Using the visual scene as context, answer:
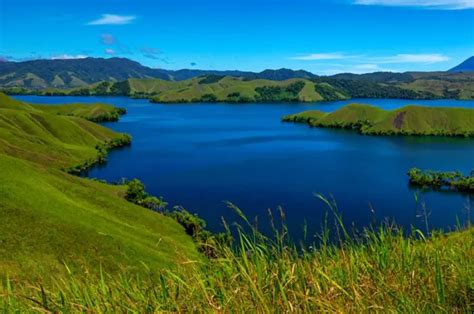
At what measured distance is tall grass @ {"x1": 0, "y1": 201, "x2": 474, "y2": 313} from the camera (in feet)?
16.7

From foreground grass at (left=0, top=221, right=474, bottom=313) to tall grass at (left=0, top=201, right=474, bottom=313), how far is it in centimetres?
1

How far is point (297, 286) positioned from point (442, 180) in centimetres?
12555

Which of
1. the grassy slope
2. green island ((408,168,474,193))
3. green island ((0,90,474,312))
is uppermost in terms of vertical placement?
green island ((0,90,474,312))

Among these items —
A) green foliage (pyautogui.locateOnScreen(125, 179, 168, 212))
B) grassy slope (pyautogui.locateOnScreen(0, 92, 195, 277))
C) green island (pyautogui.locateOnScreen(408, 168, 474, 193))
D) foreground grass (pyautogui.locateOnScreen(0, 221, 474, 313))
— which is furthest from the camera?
green island (pyautogui.locateOnScreen(408, 168, 474, 193))

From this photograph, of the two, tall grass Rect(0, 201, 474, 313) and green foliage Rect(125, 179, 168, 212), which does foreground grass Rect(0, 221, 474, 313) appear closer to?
tall grass Rect(0, 201, 474, 313)

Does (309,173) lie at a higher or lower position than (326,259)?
lower

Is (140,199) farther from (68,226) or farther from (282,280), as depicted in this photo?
(282,280)

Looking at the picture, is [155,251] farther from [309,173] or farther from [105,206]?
[309,173]

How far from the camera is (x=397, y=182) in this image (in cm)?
11900

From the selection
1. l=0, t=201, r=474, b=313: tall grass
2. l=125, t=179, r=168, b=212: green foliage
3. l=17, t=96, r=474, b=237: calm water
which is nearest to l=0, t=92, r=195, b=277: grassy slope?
l=125, t=179, r=168, b=212: green foliage

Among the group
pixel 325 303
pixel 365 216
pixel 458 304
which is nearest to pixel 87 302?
pixel 325 303

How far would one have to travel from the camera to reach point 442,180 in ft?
385

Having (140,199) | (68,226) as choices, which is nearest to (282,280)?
(68,226)

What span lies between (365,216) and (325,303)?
86.2 meters
